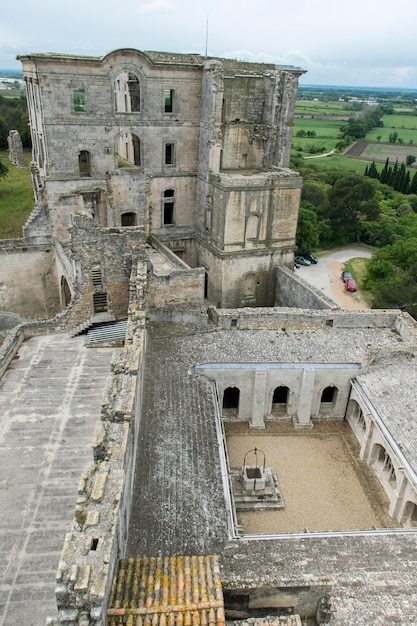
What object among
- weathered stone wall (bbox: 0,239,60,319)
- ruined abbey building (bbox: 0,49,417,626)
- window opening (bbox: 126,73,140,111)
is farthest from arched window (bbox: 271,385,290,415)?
window opening (bbox: 126,73,140,111)

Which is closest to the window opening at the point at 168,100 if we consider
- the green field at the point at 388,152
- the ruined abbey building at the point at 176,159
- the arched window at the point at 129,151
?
the ruined abbey building at the point at 176,159

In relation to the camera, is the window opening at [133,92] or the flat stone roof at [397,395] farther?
the window opening at [133,92]

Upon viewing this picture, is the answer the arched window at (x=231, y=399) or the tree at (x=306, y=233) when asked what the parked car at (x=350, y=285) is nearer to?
the tree at (x=306, y=233)

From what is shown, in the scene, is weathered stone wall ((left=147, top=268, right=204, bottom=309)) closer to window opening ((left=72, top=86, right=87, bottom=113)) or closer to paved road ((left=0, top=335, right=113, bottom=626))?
paved road ((left=0, top=335, right=113, bottom=626))

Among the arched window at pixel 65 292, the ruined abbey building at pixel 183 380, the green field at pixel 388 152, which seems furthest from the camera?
the green field at pixel 388 152

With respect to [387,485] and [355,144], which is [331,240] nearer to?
[387,485]

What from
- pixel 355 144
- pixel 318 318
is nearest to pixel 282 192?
pixel 318 318

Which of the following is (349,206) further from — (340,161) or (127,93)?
(340,161)
